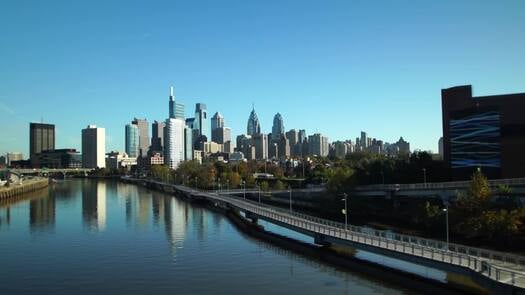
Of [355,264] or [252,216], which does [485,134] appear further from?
[355,264]

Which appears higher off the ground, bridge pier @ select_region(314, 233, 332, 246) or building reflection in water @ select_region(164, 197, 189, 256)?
bridge pier @ select_region(314, 233, 332, 246)

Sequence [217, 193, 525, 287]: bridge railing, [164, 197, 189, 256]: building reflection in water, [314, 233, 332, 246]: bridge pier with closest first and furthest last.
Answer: [217, 193, 525, 287]: bridge railing < [314, 233, 332, 246]: bridge pier < [164, 197, 189, 256]: building reflection in water

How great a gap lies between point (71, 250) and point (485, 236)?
5060 centimetres

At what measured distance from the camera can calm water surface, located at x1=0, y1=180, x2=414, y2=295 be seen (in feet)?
156

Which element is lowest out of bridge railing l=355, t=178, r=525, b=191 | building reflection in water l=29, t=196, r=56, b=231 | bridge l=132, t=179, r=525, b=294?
building reflection in water l=29, t=196, r=56, b=231

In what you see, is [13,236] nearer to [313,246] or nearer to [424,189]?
[313,246]

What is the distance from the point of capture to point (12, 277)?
169ft

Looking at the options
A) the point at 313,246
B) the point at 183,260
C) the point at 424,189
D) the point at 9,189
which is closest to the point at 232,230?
the point at 313,246

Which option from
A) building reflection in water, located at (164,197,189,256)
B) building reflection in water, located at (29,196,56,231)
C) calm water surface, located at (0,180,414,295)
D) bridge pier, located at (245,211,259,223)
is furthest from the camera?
bridge pier, located at (245,211,259,223)

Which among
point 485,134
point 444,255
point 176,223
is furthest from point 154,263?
point 485,134

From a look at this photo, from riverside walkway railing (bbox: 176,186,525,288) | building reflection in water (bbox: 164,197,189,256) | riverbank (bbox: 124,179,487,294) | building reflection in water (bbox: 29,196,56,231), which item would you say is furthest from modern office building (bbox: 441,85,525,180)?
building reflection in water (bbox: 29,196,56,231)

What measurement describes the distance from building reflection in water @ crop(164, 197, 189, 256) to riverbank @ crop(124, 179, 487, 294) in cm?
999

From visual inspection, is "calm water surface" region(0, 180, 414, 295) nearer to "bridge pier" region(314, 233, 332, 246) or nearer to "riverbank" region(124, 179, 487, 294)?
"riverbank" region(124, 179, 487, 294)

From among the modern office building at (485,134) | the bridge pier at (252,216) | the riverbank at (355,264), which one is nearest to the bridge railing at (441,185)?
the modern office building at (485,134)
